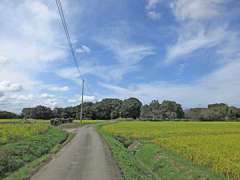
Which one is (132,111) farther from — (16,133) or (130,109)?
(16,133)

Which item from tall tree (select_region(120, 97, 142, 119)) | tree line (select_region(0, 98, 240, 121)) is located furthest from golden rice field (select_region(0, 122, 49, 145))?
tall tree (select_region(120, 97, 142, 119))

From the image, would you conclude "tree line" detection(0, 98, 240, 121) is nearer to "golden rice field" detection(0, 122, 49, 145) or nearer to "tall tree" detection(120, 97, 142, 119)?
"tall tree" detection(120, 97, 142, 119)

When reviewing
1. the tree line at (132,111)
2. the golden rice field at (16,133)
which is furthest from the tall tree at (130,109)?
the golden rice field at (16,133)

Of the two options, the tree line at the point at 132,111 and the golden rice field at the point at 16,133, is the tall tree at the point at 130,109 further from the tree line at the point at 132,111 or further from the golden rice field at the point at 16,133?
the golden rice field at the point at 16,133

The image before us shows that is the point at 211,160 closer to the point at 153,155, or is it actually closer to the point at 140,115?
the point at 153,155

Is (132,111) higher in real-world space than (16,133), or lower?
higher

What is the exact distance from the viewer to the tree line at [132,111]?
14194 centimetres

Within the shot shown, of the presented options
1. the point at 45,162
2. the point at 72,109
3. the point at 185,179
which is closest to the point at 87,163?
the point at 45,162

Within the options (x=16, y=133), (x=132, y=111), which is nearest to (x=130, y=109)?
(x=132, y=111)

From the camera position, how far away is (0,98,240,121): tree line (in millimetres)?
141938

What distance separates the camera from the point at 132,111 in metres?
164

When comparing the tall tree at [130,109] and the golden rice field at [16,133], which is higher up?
the tall tree at [130,109]

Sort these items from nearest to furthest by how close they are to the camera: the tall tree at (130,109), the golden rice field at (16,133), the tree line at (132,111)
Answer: the golden rice field at (16,133)
the tree line at (132,111)
the tall tree at (130,109)

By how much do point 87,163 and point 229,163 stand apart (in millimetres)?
7482
